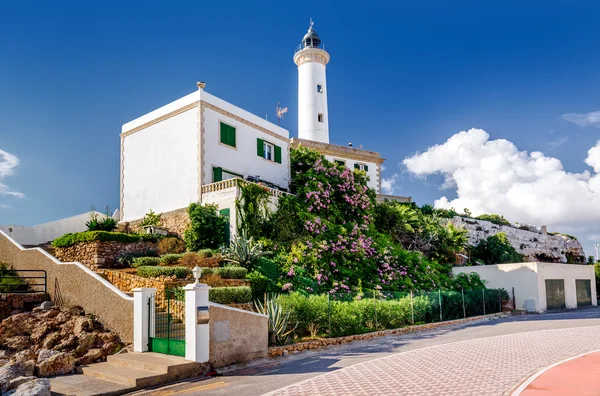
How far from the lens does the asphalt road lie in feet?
32.7

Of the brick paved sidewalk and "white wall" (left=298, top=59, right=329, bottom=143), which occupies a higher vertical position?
"white wall" (left=298, top=59, right=329, bottom=143)

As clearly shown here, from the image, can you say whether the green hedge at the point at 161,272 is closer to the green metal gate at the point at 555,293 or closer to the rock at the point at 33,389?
the rock at the point at 33,389

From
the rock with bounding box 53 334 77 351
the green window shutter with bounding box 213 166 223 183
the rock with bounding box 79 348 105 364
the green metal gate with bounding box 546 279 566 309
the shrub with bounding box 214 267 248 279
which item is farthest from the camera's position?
the green metal gate with bounding box 546 279 566 309

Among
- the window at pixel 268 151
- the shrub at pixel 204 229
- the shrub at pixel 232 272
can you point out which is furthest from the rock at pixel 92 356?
the window at pixel 268 151

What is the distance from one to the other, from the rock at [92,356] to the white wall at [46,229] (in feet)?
48.3

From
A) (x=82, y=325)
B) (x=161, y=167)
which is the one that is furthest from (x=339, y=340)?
(x=161, y=167)

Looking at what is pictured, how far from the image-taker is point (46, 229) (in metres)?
26.4

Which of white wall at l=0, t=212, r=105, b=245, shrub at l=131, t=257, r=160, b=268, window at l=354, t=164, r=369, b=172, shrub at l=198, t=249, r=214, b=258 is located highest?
window at l=354, t=164, r=369, b=172

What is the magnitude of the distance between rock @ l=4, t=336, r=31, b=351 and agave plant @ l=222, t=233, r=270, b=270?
26.2 feet

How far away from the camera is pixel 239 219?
22.8 meters

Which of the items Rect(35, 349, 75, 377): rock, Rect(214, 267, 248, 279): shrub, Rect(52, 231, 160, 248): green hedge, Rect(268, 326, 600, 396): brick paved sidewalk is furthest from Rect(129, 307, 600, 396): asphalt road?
Rect(52, 231, 160, 248): green hedge

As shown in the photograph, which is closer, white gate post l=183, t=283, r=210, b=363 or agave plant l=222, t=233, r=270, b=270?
white gate post l=183, t=283, r=210, b=363

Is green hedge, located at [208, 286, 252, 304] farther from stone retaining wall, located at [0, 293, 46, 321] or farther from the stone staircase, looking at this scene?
stone retaining wall, located at [0, 293, 46, 321]

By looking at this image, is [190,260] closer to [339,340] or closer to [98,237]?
[98,237]
